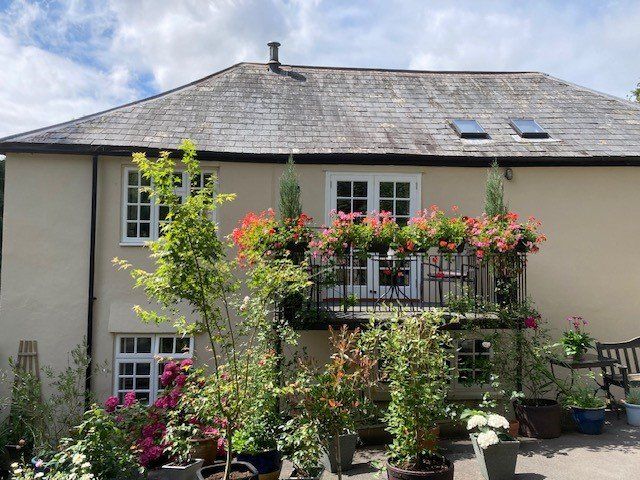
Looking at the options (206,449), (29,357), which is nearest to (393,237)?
(206,449)

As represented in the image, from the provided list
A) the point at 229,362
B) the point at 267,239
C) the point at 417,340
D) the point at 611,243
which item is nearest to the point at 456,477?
the point at 417,340

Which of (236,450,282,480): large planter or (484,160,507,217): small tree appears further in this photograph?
(484,160,507,217): small tree

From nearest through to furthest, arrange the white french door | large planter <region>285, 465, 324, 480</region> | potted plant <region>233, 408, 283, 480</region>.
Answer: large planter <region>285, 465, 324, 480</region> → potted plant <region>233, 408, 283, 480</region> → the white french door

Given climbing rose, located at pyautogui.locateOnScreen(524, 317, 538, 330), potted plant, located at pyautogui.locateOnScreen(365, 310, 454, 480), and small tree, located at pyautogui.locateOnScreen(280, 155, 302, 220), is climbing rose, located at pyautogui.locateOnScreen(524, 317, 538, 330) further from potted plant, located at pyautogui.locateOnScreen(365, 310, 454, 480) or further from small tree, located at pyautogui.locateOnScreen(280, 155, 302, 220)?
small tree, located at pyautogui.locateOnScreen(280, 155, 302, 220)

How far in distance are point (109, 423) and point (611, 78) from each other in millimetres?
15325

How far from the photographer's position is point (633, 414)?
8375 mm

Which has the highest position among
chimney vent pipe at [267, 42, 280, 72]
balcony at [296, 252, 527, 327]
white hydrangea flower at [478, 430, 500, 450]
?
chimney vent pipe at [267, 42, 280, 72]

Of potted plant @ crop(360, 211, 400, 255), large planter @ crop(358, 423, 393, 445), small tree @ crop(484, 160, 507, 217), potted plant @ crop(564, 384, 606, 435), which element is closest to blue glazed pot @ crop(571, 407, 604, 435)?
potted plant @ crop(564, 384, 606, 435)

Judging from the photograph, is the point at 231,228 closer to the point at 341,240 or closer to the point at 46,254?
the point at 341,240

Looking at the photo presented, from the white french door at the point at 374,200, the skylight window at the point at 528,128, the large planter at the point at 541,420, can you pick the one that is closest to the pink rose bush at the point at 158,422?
the white french door at the point at 374,200

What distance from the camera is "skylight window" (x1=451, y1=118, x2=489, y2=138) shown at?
1034cm

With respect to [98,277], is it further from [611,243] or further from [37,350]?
[611,243]

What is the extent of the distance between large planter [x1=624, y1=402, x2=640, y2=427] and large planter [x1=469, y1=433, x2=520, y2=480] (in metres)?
3.32

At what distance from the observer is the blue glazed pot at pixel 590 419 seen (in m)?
7.92
